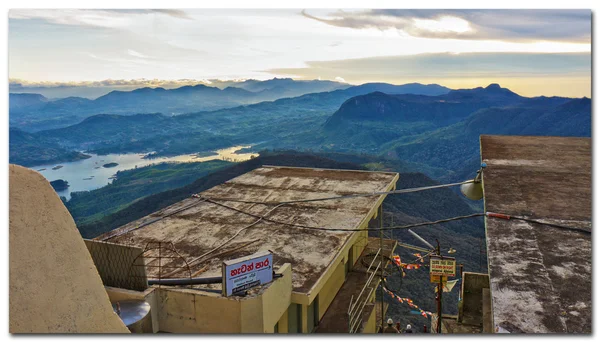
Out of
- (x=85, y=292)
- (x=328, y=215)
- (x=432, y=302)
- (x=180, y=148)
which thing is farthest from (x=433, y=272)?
(x=180, y=148)

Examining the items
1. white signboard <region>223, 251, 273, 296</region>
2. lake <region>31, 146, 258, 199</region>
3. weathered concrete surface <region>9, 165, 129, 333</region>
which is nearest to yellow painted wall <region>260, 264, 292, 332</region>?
white signboard <region>223, 251, 273, 296</region>

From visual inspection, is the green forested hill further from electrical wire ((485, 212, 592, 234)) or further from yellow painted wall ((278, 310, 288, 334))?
electrical wire ((485, 212, 592, 234))

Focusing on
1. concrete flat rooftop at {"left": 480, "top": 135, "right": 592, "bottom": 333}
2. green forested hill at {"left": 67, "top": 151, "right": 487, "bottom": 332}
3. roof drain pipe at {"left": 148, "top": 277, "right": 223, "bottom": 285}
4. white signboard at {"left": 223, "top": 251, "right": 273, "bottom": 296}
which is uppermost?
concrete flat rooftop at {"left": 480, "top": 135, "right": 592, "bottom": 333}

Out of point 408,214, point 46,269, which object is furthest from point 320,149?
point 46,269

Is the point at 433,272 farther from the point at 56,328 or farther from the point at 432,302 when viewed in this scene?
the point at 432,302

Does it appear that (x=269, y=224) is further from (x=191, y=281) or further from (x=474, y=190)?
(x=474, y=190)

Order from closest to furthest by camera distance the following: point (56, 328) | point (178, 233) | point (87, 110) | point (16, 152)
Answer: point (56, 328), point (178, 233), point (16, 152), point (87, 110)
